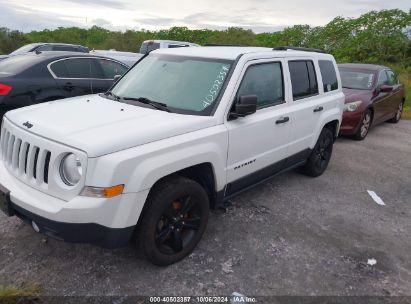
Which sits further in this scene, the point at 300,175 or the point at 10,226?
the point at 300,175

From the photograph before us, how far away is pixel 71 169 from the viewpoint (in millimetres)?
2732

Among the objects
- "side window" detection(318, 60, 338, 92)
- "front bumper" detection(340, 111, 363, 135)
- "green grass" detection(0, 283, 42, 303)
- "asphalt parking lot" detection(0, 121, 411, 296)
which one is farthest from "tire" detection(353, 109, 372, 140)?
"green grass" detection(0, 283, 42, 303)

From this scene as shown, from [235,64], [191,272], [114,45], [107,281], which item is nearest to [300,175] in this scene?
[235,64]

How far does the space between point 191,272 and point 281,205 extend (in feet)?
5.93

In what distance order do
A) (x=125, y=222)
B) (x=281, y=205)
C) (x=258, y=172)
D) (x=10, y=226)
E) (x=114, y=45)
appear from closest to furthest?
(x=125, y=222) → (x=10, y=226) → (x=258, y=172) → (x=281, y=205) → (x=114, y=45)

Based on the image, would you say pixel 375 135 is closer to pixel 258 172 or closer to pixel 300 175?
pixel 300 175

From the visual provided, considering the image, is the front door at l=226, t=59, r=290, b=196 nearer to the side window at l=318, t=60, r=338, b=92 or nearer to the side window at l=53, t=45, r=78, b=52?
the side window at l=318, t=60, r=338, b=92

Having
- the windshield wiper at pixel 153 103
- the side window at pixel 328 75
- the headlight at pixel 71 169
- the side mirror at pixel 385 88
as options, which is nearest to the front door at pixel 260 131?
the windshield wiper at pixel 153 103

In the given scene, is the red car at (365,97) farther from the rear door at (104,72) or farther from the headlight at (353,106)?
the rear door at (104,72)

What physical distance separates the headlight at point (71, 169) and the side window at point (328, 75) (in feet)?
12.5

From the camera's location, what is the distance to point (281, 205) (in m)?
4.61

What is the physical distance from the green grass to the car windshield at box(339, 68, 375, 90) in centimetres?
769

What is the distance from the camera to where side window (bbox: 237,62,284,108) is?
12.6 feet

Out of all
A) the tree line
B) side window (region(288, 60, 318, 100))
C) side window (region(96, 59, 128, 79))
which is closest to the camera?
side window (region(288, 60, 318, 100))
